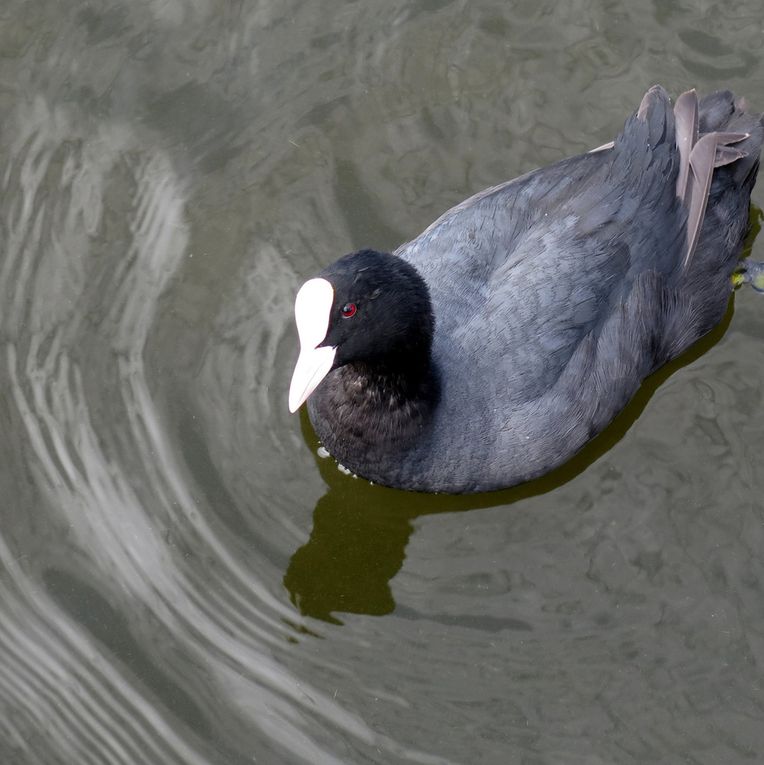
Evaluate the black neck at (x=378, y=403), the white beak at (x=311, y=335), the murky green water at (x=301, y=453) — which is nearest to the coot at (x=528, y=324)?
the black neck at (x=378, y=403)

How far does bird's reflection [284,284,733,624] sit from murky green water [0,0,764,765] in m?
0.01

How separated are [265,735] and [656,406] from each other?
6.76 ft

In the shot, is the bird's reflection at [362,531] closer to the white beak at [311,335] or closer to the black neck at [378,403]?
the black neck at [378,403]

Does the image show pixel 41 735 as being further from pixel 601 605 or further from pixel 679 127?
pixel 679 127

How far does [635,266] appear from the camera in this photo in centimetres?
517

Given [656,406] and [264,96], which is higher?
[264,96]

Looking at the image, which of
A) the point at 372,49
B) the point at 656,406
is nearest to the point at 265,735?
the point at 656,406

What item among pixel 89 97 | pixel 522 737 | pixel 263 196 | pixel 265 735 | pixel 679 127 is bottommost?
pixel 522 737

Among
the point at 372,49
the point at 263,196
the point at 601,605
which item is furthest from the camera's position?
the point at 372,49

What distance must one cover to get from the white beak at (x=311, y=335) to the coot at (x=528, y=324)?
0.11m

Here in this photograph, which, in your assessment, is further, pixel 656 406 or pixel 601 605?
pixel 656 406

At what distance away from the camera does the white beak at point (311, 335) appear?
450cm

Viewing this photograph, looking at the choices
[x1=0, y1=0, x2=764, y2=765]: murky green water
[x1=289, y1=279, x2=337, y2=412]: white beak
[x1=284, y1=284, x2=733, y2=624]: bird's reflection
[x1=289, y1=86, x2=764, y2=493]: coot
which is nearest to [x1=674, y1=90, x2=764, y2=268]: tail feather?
[x1=289, y1=86, x2=764, y2=493]: coot

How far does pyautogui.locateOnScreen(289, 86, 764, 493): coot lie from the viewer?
496cm
